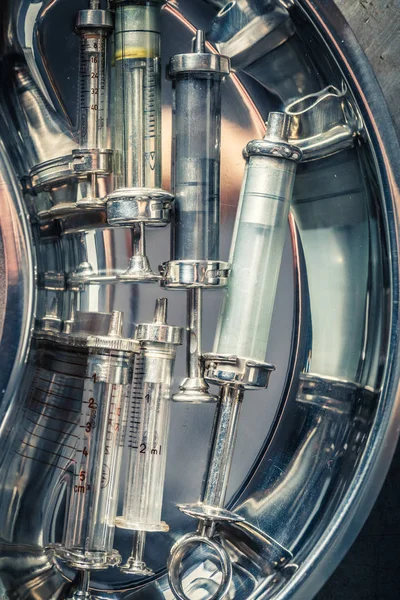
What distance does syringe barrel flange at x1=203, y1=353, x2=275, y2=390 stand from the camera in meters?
0.81

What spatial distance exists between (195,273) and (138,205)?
9 centimetres

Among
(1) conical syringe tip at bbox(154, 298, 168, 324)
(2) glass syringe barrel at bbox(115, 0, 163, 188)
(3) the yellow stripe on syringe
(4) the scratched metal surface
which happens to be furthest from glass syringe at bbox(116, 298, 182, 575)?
(4) the scratched metal surface

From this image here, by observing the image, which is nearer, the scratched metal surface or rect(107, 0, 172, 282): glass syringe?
rect(107, 0, 172, 282): glass syringe

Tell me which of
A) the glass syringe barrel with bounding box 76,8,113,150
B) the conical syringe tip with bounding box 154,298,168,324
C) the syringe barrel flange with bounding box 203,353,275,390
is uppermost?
the glass syringe barrel with bounding box 76,8,113,150

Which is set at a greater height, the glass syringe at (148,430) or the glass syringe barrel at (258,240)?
the glass syringe barrel at (258,240)

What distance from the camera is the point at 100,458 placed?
0.85 metres

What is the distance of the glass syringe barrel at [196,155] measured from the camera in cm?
82

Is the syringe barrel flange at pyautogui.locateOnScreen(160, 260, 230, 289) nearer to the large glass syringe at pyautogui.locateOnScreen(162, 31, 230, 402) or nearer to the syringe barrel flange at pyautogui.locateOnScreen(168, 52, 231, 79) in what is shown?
the large glass syringe at pyautogui.locateOnScreen(162, 31, 230, 402)

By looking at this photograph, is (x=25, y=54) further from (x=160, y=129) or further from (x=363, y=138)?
(x=363, y=138)

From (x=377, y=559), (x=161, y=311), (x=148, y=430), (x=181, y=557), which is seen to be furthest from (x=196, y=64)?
(x=377, y=559)

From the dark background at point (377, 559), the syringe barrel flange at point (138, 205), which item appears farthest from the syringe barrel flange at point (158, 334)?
the dark background at point (377, 559)

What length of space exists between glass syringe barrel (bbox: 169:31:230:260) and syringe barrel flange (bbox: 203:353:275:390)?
10cm

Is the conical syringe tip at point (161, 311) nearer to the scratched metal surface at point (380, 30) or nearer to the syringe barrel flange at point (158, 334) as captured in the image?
the syringe barrel flange at point (158, 334)

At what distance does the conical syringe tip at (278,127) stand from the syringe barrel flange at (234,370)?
22 centimetres
